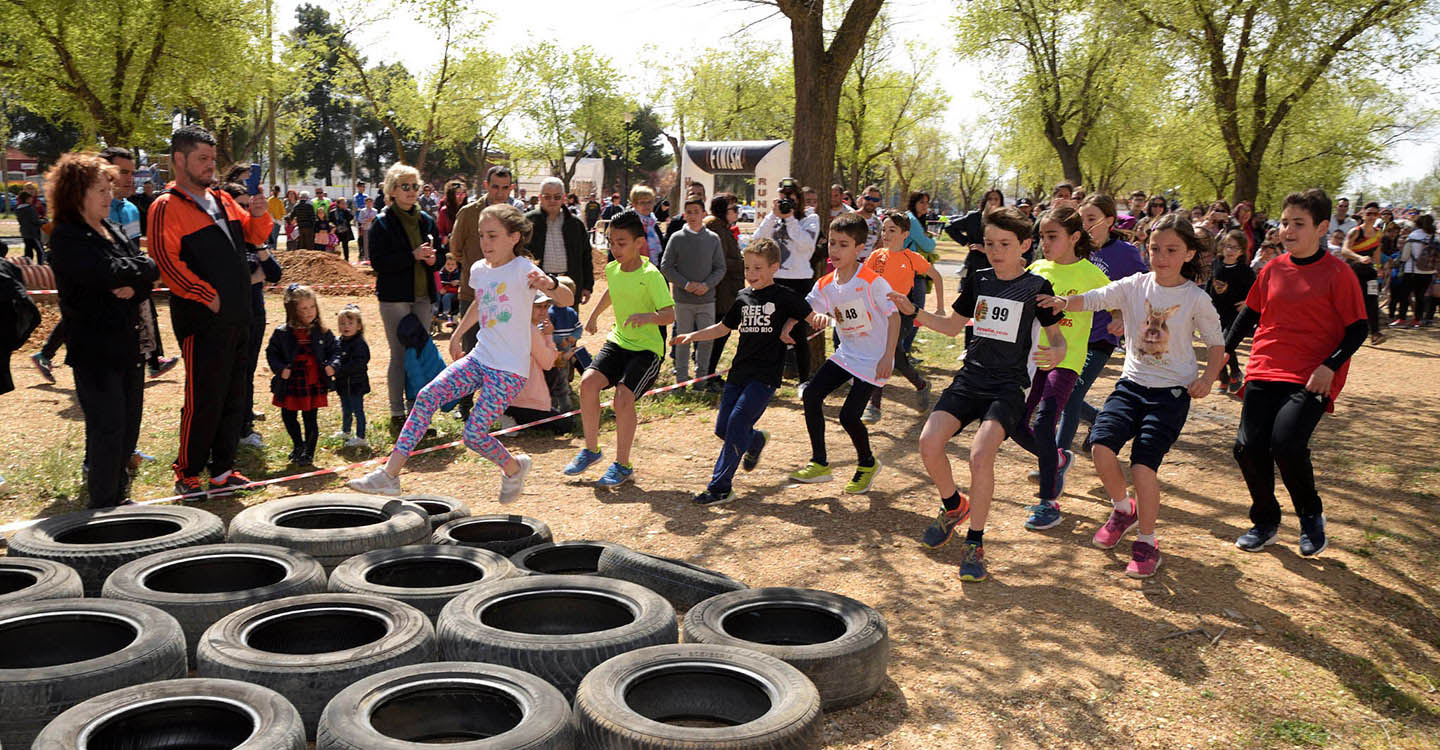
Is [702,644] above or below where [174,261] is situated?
below

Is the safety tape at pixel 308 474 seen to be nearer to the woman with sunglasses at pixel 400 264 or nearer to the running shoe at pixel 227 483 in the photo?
the running shoe at pixel 227 483

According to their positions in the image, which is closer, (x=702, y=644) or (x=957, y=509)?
(x=702, y=644)

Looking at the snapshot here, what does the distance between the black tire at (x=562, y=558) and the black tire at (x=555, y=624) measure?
0.56 meters

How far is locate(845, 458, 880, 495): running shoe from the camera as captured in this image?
6969 millimetres

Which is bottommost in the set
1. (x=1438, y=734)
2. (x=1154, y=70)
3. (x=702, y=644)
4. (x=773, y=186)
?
(x=1438, y=734)

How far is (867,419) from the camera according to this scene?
30.9 ft

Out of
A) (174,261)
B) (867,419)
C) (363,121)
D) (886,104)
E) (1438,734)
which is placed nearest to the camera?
(1438,734)

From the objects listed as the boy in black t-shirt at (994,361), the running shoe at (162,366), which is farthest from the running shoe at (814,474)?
the running shoe at (162,366)

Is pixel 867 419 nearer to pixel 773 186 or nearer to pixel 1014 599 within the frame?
pixel 1014 599

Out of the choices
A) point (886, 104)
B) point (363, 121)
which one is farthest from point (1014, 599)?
point (363, 121)

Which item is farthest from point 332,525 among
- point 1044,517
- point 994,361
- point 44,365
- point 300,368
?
point 44,365

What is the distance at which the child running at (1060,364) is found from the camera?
6.28 meters

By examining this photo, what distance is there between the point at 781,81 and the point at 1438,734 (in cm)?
5609

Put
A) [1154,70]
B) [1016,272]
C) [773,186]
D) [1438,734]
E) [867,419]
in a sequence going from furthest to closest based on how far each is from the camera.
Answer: [773,186] → [1154,70] → [867,419] → [1016,272] → [1438,734]
